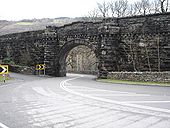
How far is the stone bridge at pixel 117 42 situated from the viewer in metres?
25.3

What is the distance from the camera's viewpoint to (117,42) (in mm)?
28219

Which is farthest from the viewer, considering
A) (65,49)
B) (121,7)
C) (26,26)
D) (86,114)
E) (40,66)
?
(26,26)

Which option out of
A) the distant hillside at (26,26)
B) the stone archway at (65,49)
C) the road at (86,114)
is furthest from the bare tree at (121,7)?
the road at (86,114)

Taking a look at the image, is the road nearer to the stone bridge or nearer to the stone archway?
the stone bridge

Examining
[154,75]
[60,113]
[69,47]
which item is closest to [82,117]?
[60,113]

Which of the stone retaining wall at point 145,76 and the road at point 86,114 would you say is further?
the stone retaining wall at point 145,76

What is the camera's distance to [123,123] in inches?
304

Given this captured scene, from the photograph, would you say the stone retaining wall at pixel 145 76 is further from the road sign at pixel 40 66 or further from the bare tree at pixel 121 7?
the bare tree at pixel 121 7

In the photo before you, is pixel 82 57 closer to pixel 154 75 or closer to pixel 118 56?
pixel 118 56

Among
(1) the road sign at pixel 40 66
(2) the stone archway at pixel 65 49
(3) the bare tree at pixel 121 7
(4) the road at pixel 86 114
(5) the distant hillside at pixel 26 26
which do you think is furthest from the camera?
(5) the distant hillside at pixel 26 26

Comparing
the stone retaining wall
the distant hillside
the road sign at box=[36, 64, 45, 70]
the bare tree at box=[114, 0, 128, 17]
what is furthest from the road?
the distant hillside

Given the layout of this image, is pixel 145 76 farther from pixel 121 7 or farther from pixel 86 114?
pixel 121 7

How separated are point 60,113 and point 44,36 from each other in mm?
26561

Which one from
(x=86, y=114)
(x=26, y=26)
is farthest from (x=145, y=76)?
(x=26, y=26)
